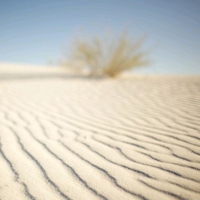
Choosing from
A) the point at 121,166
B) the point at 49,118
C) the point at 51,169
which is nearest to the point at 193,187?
the point at 121,166

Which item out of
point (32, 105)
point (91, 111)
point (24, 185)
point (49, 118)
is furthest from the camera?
point (32, 105)

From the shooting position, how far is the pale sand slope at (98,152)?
1.40 m

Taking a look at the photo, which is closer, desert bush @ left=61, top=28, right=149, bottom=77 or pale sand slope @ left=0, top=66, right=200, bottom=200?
pale sand slope @ left=0, top=66, right=200, bottom=200

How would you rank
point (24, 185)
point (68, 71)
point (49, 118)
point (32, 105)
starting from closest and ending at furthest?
1. point (24, 185)
2. point (49, 118)
3. point (32, 105)
4. point (68, 71)

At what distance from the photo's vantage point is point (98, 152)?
1979mm

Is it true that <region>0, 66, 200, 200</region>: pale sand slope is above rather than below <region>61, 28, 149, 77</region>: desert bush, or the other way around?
below

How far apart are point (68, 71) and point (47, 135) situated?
30.4 feet

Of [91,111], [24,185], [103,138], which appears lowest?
Result: [24,185]

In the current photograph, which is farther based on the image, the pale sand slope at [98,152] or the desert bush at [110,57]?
the desert bush at [110,57]

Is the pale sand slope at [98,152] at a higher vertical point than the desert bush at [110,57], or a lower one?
lower

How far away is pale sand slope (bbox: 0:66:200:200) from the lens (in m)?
1.40

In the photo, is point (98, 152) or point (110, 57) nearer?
point (98, 152)

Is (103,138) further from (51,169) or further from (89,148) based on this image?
(51,169)

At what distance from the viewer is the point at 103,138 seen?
7.77 feet
